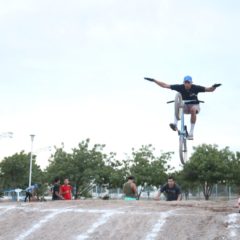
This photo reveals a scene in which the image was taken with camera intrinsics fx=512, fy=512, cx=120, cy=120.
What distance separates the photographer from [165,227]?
1080 cm

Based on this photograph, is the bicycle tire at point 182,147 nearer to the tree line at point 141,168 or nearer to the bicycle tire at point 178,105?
the bicycle tire at point 178,105

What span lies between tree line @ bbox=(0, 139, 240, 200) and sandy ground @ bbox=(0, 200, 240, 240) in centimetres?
2713

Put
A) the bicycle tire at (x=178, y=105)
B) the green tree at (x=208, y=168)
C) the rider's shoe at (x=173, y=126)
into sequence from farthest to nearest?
the green tree at (x=208, y=168) → the rider's shoe at (x=173, y=126) → the bicycle tire at (x=178, y=105)

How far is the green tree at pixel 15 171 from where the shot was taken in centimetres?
6341

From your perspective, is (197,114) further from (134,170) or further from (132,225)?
(134,170)

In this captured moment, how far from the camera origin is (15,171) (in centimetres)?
6406

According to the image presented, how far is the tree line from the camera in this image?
40.6 m

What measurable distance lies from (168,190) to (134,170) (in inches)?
1104

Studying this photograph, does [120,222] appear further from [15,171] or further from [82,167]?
[15,171]

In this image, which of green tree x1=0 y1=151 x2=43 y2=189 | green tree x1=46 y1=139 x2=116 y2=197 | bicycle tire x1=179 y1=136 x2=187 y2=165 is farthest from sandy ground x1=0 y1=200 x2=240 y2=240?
green tree x1=0 y1=151 x2=43 y2=189

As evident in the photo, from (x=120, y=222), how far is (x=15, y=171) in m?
54.5

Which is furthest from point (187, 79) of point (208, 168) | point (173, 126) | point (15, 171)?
point (15, 171)

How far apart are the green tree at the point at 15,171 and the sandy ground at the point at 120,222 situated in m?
50.6

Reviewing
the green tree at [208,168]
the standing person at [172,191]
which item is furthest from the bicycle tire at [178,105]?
the green tree at [208,168]
